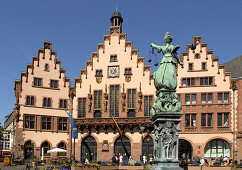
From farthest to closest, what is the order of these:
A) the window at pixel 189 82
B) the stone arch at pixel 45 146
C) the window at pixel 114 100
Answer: the window at pixel 114 100 → the stone arch at pixel 45 146 → the window at pixel 189 82

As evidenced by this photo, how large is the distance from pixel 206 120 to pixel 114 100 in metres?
12.9

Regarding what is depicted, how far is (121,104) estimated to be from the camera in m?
45.5

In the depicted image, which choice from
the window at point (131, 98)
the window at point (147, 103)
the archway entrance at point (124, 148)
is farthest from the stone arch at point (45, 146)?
the window at point (147, 103)

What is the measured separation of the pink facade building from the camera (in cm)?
4284

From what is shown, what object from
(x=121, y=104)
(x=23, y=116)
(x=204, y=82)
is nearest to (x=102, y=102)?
(x=121, y=104)

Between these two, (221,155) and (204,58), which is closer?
(221,155)

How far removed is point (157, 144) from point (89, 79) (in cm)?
3381

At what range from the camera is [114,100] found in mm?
46125

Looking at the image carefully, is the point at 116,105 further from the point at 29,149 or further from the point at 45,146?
the point at 29,149

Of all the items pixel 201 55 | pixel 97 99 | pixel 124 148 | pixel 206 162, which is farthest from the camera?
pixel 97 99

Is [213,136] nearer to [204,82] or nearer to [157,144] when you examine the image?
[204,82]

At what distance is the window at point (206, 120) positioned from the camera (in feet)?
141

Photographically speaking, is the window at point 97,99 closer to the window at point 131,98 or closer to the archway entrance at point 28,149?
the window at point 131,98

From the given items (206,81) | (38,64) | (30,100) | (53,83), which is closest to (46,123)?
(30,100)
